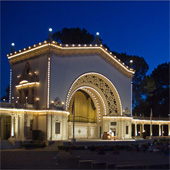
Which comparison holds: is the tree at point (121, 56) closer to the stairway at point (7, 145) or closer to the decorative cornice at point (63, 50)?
the decorative cornice at point (63, 50)

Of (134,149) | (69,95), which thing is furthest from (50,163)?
(69,95)

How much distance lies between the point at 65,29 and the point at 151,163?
5073 cm

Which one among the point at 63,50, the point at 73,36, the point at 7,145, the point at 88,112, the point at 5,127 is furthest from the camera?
the point at 73,36

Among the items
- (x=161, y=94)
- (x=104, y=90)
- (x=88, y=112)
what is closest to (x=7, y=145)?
(x=88, y=112)

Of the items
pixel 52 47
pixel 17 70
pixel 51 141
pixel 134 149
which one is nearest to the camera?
pixel 134 149

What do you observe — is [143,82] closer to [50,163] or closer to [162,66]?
[162,66]

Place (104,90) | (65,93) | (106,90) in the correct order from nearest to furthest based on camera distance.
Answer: (65,93) < (104,90) < (106,90)

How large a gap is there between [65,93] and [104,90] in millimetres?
8921

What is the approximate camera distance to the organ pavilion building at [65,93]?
1451 inches

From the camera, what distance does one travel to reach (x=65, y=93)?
38.8 meters

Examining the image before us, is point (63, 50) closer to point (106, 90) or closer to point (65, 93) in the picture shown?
point (65, 93)

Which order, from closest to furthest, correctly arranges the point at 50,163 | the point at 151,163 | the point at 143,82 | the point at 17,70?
the point at 151,163
the point at 50,163
the point at 17,70
the point at 143,82

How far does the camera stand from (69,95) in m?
40.0

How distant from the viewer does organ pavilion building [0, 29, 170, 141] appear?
36844 mm
